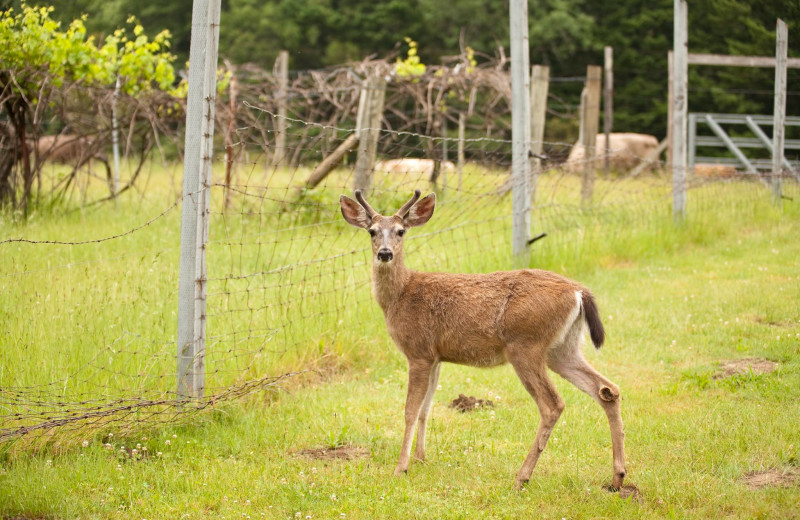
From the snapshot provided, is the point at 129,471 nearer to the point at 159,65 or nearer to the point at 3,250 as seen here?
the point at 3,250

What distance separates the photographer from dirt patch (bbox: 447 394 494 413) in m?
5.55

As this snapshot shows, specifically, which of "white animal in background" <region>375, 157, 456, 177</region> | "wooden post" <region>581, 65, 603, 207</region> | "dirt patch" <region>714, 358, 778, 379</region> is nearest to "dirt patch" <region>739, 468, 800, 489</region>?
"dirt patch" <region>714, 358, 778, 379</region>

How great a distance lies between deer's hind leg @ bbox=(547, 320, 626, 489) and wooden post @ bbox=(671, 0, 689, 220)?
250 inches

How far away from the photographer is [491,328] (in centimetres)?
458

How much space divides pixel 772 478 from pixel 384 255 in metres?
2.29

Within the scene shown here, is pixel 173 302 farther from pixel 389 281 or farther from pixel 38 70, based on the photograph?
pixel 38 70

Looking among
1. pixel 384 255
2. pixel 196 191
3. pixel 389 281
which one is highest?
pixel 196 191

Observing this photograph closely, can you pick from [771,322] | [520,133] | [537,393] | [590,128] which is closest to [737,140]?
[590,128]

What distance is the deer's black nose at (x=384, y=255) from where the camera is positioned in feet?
15.8

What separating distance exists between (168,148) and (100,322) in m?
12.2

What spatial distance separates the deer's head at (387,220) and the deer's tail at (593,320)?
1097mm

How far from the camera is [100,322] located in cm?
563

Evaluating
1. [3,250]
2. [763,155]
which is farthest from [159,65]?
[763,155]

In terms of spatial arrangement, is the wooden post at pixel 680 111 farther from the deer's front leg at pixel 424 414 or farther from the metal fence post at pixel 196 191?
the metal fence post at pixel 196 191
